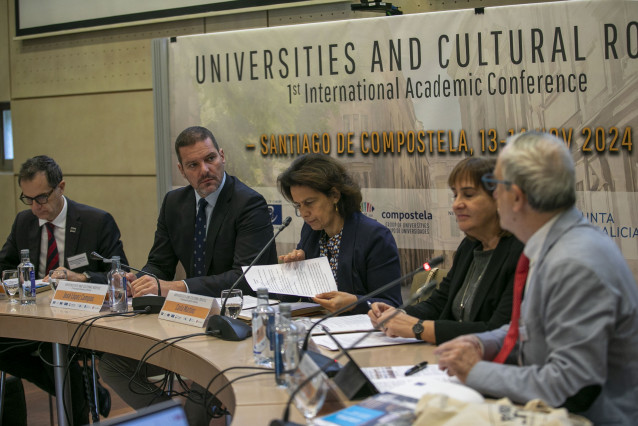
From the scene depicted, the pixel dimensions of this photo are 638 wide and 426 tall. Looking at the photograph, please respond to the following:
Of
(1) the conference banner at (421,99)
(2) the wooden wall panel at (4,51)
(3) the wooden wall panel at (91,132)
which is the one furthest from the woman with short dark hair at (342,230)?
(2) the wooden wall panel at (4,51)

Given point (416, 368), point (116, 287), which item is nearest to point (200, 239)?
point (116, 287)

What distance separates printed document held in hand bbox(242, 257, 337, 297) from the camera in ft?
8.41

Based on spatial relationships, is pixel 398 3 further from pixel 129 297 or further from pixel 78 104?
pixel 78 104

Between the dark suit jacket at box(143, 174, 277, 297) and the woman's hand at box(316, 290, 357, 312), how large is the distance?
0.73 m

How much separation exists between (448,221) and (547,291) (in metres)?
2.14

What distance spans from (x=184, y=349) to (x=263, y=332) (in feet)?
1.15

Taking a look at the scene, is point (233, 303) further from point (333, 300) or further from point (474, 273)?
point (474, 273)

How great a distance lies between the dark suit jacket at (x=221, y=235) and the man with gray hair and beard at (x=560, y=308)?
1741mm

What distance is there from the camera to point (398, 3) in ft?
14.0

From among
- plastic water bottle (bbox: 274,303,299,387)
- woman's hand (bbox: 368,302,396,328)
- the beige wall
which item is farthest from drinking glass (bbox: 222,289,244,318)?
the beige wall

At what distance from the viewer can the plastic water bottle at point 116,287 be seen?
109 inches

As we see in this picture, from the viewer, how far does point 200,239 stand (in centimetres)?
338

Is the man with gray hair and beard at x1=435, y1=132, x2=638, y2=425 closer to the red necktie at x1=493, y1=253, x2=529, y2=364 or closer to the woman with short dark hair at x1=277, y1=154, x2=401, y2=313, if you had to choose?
the red necktie at x1=493, y1=253, x2=529, y2=364

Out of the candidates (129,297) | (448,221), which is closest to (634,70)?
(448,221)
